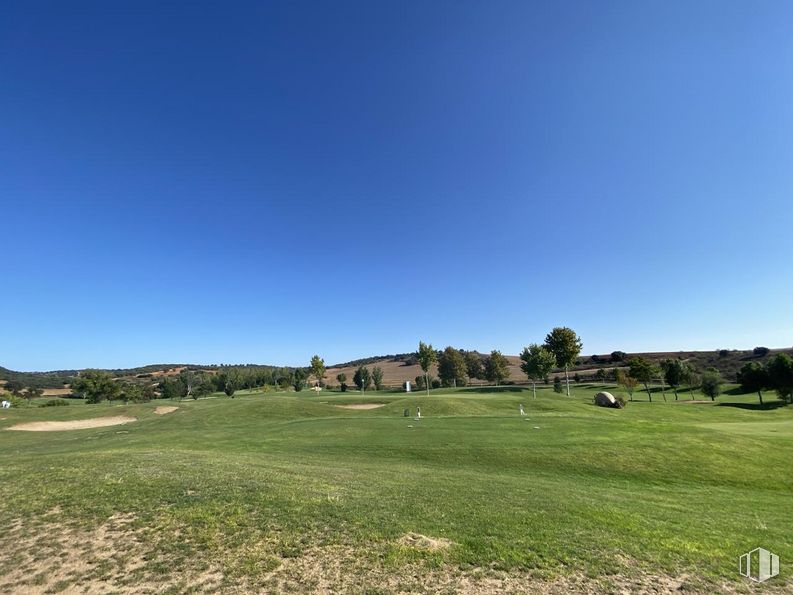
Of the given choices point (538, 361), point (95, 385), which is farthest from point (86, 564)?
point (95, 385)

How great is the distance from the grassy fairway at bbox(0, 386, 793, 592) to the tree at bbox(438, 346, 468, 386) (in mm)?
84786

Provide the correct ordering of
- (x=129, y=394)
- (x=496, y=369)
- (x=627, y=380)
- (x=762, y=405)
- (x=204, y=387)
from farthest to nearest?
(x=204, y=387), (x=496, y=369), (x=129, y=394), (x=627, y=380), (x=762, y=405)

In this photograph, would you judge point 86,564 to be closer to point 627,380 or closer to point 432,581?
point 432,581

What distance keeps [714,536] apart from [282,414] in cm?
3844

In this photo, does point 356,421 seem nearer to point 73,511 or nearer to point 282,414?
point 282,414

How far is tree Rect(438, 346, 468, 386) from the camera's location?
10901 cm

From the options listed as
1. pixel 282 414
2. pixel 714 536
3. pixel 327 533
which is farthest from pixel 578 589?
pixel 282 414

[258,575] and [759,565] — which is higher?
[258,575]

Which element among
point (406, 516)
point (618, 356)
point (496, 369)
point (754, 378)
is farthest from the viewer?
point (618, 356)

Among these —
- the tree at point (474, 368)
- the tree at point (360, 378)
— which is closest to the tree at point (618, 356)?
the tree at point (474, 368)

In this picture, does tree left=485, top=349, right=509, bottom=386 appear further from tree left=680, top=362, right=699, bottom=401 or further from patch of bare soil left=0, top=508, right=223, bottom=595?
patch of bare soil left=0, top=508, right=223, bottom=595

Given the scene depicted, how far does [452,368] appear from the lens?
359 ft

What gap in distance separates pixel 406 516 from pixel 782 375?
80569 mm

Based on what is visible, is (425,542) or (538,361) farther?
(538,361)
